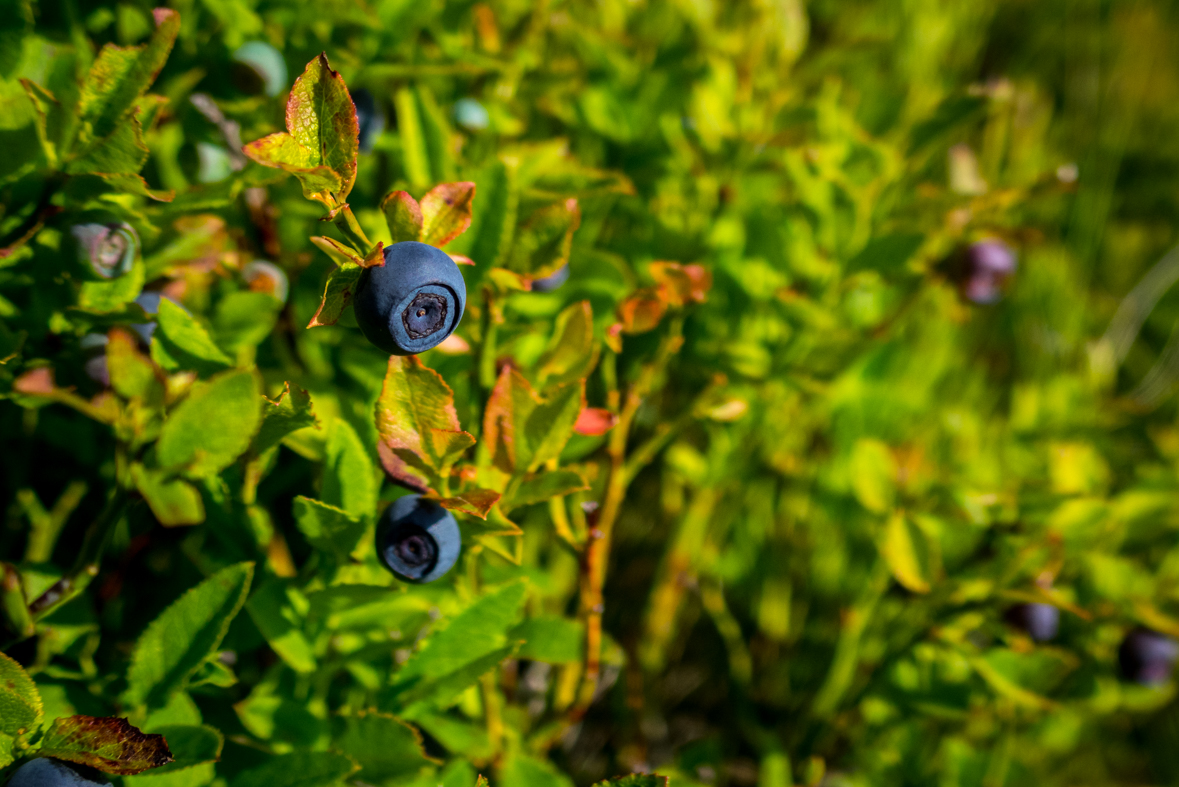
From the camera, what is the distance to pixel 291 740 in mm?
724

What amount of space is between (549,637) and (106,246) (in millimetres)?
544

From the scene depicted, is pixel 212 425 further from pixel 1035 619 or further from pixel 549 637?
pixel 1035 619

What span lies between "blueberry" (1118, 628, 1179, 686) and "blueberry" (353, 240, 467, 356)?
1.16 meters

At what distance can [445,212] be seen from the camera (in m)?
0.59

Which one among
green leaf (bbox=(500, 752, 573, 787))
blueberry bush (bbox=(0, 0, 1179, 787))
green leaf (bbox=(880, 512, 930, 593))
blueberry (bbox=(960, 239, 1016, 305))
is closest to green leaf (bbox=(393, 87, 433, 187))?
blueberry bush (bbox=(0, 0, 1179, 787))

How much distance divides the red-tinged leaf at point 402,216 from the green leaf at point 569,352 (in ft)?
0.69

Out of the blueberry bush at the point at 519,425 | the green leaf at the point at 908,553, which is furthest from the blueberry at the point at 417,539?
the green leaf at the point at 908,553

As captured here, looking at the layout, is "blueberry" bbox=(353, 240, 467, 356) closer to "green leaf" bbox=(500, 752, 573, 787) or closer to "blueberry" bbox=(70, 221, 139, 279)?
"blueberry" bbox=(70, 221, 139, 279)

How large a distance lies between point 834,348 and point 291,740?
801 mm

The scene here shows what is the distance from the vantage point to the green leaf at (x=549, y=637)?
0.84 meters

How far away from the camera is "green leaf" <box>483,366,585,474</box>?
2.19 feet

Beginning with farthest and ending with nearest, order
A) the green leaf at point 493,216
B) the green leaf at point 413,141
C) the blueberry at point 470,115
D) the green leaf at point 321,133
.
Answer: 1. the blueberry at point 470,115
2. the green leaf at point 413,141
3. the green leaf at point 493,216
4. the green leaf at point 321,133

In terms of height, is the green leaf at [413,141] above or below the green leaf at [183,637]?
above

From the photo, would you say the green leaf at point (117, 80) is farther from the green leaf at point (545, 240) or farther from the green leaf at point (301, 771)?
the green leaf at point (301, 771)
